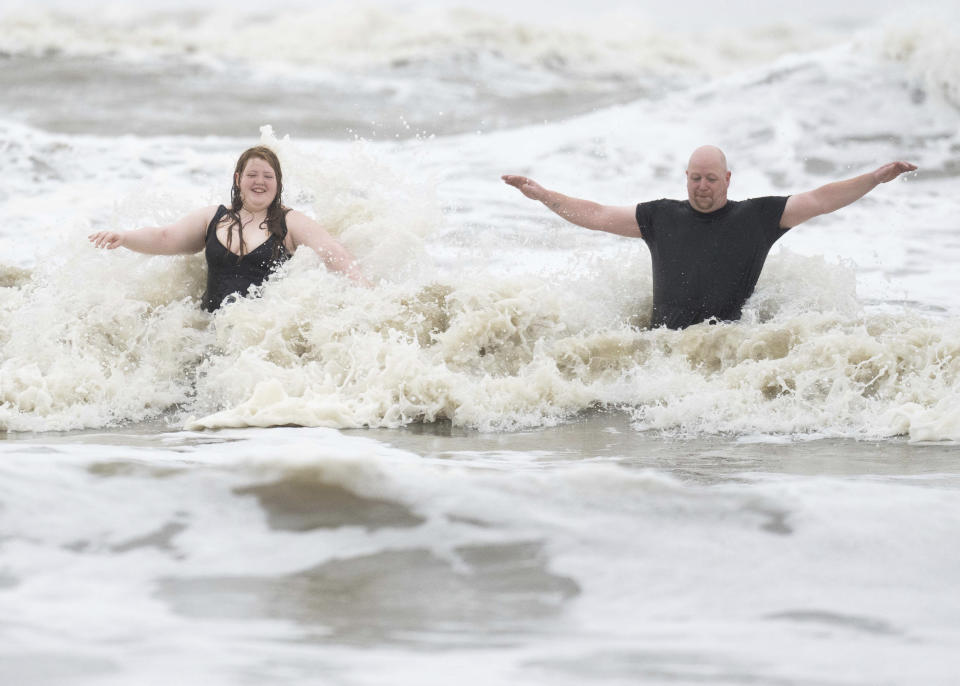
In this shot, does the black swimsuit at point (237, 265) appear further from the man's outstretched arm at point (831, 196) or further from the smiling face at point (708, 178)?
the man's outstretched arm at point (831, 196)

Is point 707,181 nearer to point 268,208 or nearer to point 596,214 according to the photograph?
point 596,214

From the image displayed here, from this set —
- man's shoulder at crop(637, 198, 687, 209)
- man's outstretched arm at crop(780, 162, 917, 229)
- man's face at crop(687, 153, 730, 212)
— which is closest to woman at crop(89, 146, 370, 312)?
man's shoulder at crop(637, 198, 687, 209)

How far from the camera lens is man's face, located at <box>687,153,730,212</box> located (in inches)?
209

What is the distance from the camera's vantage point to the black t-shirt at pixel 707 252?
17.7ft

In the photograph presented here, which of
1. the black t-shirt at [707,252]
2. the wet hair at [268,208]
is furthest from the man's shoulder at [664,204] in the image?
the wet hair at [268,208]

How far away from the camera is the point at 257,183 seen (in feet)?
18.9

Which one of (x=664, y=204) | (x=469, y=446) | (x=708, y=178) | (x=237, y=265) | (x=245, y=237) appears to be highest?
(x=708, y=178)

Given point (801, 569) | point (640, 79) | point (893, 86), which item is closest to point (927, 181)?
point (893, 86)

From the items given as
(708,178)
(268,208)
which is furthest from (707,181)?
(268,208)

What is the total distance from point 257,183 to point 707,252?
2.24 m

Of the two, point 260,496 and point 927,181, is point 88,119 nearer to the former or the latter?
point 927,181

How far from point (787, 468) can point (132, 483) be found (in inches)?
82.9

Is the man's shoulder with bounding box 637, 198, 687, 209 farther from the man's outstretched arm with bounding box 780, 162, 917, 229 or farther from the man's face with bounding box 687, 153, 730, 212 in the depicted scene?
the man's outstretched arm with bounding box 780, 162, 917, 229

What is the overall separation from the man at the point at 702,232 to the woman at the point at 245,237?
1.09 meters
